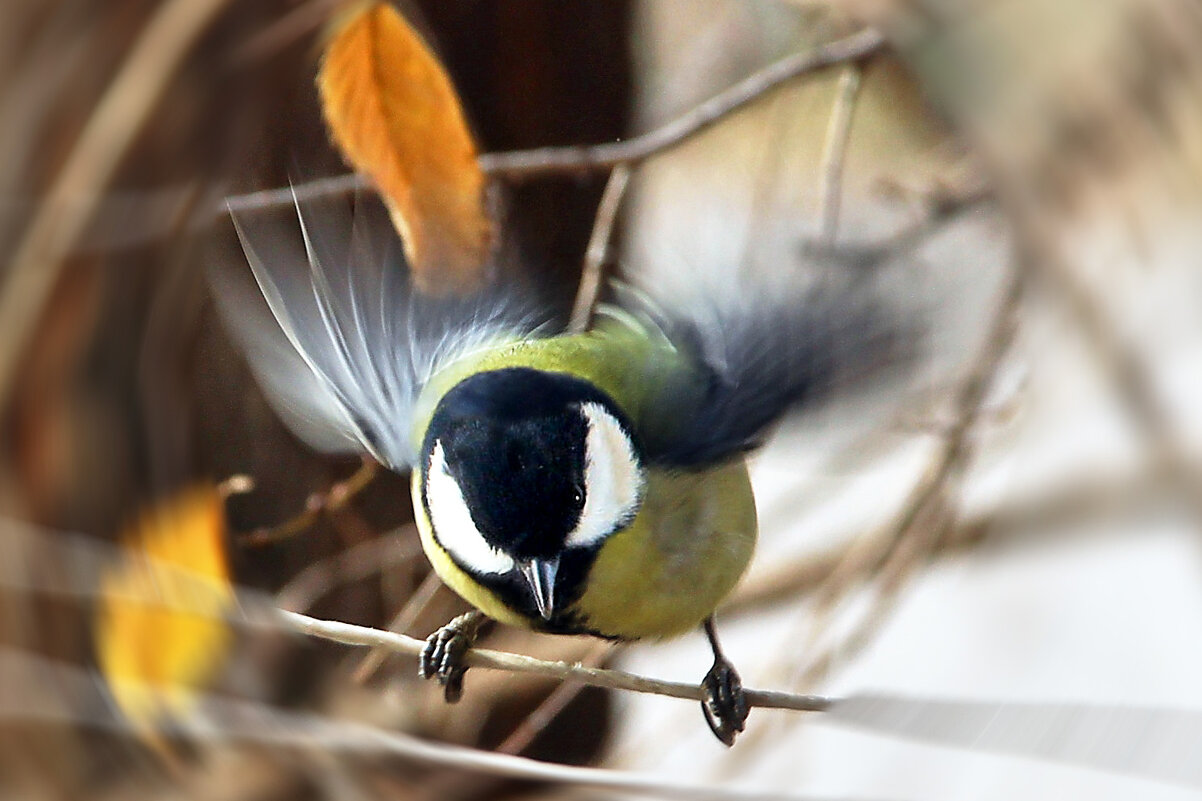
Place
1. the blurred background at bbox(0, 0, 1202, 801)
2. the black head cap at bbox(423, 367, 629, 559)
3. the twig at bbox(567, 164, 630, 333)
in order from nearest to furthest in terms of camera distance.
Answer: the blurred background at bbox(0, 0, 1202, 801), the black head cap at bbox(423, 367, 629, 559), the twig at bbox(567, 164, 630, 333)

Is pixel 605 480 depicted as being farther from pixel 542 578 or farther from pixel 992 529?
pixel 992 529

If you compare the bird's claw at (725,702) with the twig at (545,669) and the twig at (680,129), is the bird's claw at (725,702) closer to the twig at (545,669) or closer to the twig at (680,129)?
the twig at (545,669)

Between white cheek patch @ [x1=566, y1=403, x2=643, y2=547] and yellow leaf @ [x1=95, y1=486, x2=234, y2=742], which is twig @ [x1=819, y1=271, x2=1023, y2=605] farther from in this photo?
yellow leaf @ [x1=95, y1=486, x2=234, y2=742]

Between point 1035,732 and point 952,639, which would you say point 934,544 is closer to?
point 952,639

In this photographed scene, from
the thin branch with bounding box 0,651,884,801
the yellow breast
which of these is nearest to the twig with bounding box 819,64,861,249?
the yellow breast

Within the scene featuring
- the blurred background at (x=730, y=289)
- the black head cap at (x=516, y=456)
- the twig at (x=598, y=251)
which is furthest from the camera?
the twig at (x=598, y=251)

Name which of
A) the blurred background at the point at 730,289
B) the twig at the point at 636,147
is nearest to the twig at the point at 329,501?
the blurred background at the point at 730,289

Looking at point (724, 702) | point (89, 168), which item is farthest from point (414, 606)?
point (89, 168)
